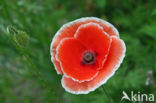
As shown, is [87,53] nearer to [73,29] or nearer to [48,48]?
[73,29]

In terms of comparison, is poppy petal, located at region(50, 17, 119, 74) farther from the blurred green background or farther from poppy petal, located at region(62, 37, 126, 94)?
the blurred green background

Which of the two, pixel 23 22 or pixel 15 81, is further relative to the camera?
pixel 15 81

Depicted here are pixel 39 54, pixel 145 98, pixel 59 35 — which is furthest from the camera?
pixel 39 54

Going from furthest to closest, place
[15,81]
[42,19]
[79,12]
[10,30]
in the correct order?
[79,12], [15,81], [42,19], [10,30]

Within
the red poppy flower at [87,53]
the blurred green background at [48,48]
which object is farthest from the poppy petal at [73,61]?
the blurred green background at [48,48]

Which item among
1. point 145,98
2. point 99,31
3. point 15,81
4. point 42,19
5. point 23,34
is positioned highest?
point 23,34

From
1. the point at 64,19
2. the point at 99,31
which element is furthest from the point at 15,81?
the point at 99,31

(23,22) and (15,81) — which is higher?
(23,22)

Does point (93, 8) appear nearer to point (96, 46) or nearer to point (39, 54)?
point (39, 54)

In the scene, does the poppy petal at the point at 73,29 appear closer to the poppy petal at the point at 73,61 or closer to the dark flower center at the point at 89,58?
the poppy petal at the point at 73,61
